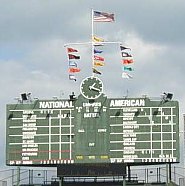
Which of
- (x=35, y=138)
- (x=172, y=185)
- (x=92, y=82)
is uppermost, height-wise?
(x=92, y=82)

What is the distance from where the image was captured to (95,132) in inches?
1939

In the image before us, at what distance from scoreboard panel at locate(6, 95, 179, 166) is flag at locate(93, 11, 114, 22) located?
5992mm

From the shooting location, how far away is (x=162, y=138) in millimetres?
49062

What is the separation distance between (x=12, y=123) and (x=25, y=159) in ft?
9.39

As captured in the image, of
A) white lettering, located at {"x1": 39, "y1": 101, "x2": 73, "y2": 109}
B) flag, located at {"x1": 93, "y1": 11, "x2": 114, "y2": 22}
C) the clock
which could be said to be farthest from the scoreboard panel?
flag, located at {"x1": 93, "y1": 11, "x2": 114, "y2": 22}

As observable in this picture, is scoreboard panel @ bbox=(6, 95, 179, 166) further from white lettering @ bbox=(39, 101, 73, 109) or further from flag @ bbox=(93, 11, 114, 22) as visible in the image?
flag @ bbox=(93, 11, 114, 22)

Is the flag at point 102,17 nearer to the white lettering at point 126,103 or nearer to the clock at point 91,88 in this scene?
the clock at point 91,88

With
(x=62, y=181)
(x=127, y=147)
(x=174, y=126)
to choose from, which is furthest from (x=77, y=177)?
(x=174, y=126)

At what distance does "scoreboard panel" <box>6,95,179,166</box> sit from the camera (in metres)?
48.9

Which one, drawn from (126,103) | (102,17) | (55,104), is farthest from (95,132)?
(102,17)

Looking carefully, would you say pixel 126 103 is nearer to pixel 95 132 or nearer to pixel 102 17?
pixel 95 132

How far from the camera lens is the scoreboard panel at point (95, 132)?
48875 mm

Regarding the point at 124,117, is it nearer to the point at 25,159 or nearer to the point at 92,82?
the point at 92,82

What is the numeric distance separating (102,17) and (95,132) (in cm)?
879
